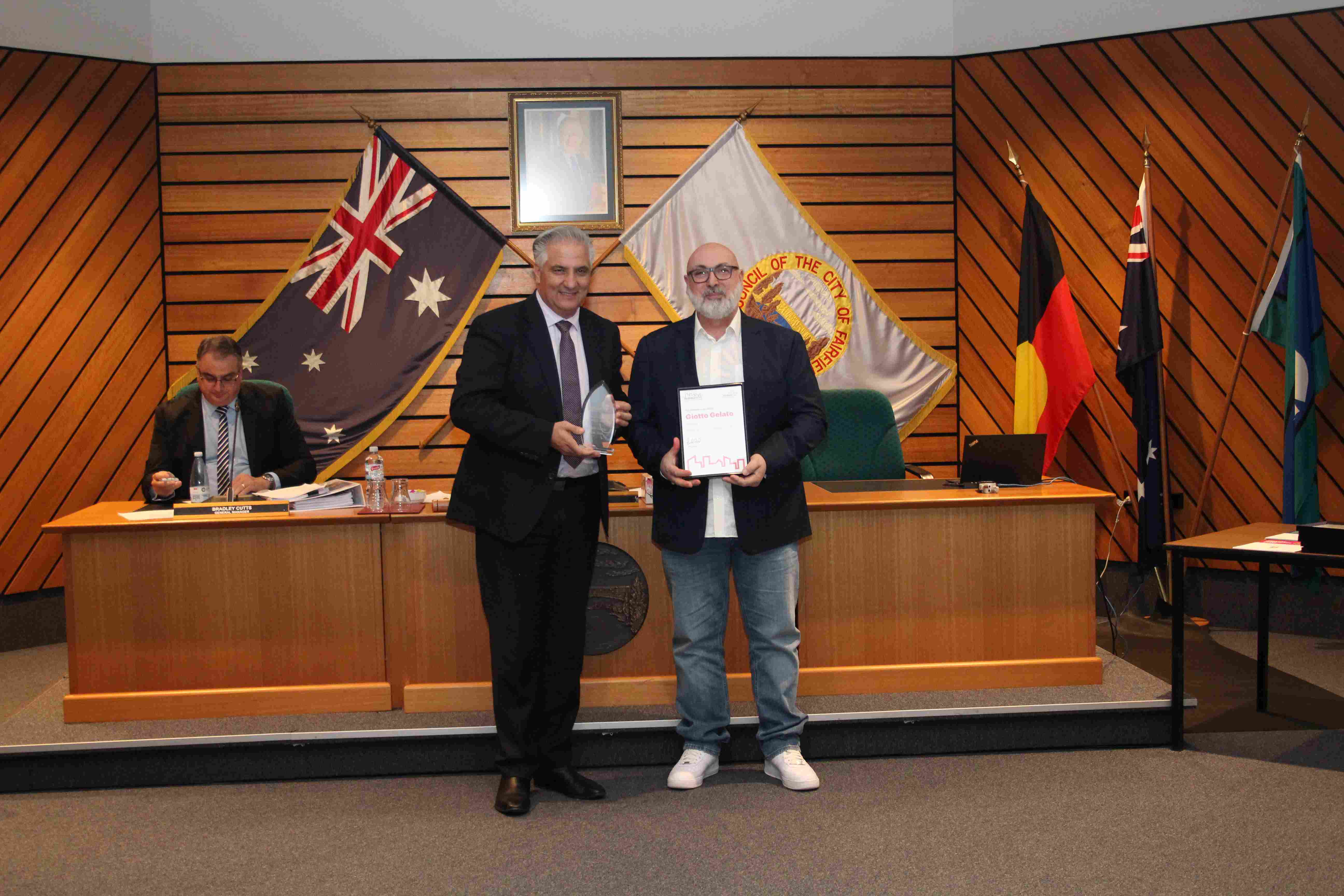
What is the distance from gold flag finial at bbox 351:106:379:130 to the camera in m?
5.28

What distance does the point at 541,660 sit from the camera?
116 inches

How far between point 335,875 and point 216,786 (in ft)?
2.74

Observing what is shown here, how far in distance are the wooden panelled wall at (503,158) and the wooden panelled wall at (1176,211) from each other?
0.22 meters

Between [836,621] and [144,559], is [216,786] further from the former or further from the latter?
[836,621]

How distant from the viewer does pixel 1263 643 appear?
3.62 m

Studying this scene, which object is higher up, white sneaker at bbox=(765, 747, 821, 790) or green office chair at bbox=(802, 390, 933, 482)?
green office chair at bbox=(802, 390, 933, 482)

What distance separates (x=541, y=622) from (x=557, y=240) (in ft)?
3.53

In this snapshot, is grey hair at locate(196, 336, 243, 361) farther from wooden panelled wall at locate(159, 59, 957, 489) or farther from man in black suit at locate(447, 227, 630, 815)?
wooden panelled wall at locate(159, 59, 957, 489)

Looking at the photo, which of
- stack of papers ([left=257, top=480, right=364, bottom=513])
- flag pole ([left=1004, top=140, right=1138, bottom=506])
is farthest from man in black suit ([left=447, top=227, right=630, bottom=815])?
flag pole ([left=1004, top=140, right=1138, bottom=506])

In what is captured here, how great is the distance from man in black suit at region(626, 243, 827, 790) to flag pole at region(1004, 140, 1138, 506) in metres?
2.58

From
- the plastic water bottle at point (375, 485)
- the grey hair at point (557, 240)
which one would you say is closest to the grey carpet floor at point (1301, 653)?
the grey hair at point (557, 240)

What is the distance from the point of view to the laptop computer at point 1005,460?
3.65m

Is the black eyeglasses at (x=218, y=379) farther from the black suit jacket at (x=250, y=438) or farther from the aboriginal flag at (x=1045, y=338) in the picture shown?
the aboriginal flag at (x=1045, y=338)

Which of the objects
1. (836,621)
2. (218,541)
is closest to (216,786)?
(218,541)
